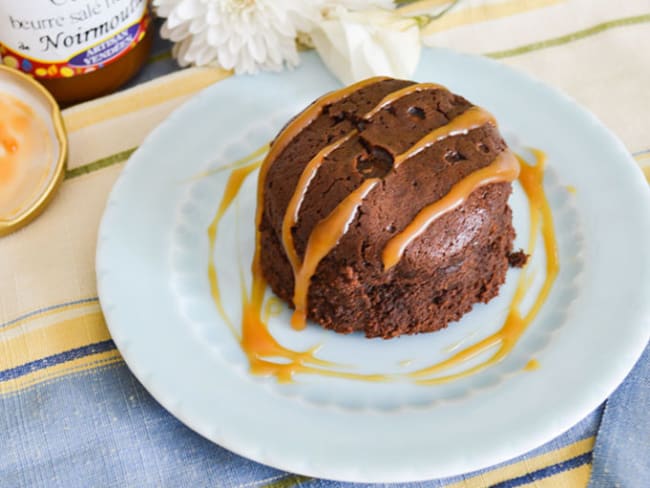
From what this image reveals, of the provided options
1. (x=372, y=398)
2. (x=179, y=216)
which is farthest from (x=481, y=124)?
(x=179, y=216)

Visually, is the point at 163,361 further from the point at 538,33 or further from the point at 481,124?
the point at 538,33

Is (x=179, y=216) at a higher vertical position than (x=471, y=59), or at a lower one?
lower

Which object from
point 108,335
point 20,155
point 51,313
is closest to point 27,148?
point 20,155

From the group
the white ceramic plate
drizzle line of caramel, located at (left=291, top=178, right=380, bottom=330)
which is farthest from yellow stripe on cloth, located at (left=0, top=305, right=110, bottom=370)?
drizzle line of caramel, located at (left=291, top=178, right=380, bottom=330)

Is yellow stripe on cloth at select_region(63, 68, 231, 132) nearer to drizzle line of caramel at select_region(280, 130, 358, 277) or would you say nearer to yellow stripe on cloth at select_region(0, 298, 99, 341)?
yellow stripe on cloth at select_region(0, 298, 99, 341)

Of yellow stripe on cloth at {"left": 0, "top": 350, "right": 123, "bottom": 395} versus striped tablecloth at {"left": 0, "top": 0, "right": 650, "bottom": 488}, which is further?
yellow stripe on cloth at {"left": 0, "top": 350, "right": 123, "bottom": 395}

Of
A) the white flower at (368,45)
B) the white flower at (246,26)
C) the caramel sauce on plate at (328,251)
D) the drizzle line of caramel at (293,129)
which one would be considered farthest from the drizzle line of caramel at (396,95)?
the white flower at (246,26)

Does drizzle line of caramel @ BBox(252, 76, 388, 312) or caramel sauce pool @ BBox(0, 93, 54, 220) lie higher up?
drizzle line of caramel @ BBox(252, 76, 388, 312)
